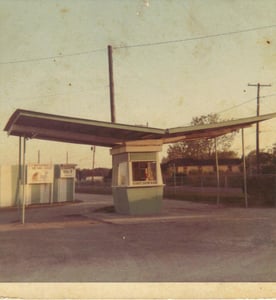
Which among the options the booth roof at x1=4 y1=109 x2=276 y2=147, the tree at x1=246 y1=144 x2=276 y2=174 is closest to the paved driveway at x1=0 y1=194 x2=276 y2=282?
the booth roof at x1=4 y1=109 x2=276 y2=147

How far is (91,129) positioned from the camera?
1398 centimetres

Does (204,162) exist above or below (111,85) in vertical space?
below

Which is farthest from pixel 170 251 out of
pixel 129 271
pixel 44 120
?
pixel 44 120

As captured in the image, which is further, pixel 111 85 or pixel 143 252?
pixel 111 85

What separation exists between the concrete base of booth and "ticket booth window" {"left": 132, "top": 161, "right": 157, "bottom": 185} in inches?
10.6

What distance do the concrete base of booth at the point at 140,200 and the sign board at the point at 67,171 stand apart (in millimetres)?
13894

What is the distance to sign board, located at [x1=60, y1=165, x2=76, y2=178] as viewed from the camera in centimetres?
2863

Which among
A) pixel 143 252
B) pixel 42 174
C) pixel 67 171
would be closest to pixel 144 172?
pixel 143 252

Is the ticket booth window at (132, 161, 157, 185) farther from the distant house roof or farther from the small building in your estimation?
the distant house roof

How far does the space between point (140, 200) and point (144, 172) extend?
1.04 m

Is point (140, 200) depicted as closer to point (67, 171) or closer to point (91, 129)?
point (91, 129)

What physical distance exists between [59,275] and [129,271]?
1.02 meters

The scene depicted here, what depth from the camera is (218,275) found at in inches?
231

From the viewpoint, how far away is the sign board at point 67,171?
1127 inches
